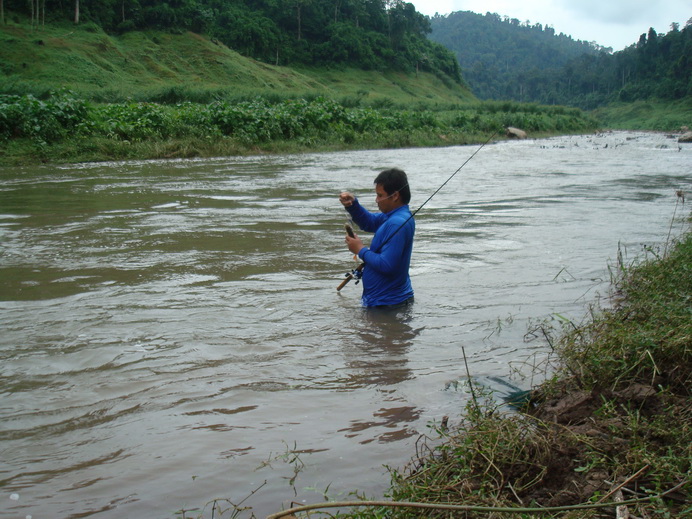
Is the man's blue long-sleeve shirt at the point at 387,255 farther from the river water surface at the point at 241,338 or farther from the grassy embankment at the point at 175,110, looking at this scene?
the grassy embankment at the point at 175,110

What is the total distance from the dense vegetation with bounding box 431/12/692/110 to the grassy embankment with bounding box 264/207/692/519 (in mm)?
78912

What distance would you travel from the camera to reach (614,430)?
2633mm

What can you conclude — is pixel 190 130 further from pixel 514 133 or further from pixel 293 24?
pixel 293 24

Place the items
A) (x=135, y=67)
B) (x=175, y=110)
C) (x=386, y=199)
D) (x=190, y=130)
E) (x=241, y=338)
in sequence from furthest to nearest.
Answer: (x=135, y=67) < (x=175, y=110) < (x=190, y=130) < (x=386, y=199) < (x=241, y=338)

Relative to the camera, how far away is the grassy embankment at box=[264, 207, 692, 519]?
2.23 meters

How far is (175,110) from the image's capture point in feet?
73.6

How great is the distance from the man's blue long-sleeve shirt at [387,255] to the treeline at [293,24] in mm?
49401

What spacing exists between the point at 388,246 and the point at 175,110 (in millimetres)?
19433

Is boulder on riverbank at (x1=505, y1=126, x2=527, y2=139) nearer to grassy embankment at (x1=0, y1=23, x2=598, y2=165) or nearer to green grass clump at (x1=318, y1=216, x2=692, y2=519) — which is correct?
grassy embankment at (x1=0, y1=23, x2=598, y2=165)

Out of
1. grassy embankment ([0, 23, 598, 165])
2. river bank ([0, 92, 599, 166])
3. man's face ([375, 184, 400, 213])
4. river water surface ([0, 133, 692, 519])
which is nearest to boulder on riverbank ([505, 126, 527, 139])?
grassy embankment ([0, 23, 598, 165])

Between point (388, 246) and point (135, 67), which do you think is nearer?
point (388, 246)

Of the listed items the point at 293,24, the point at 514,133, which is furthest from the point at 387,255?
the point at 293,24

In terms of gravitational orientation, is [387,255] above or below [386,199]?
below

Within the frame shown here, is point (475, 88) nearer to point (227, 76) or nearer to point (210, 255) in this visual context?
point (227, 76)
